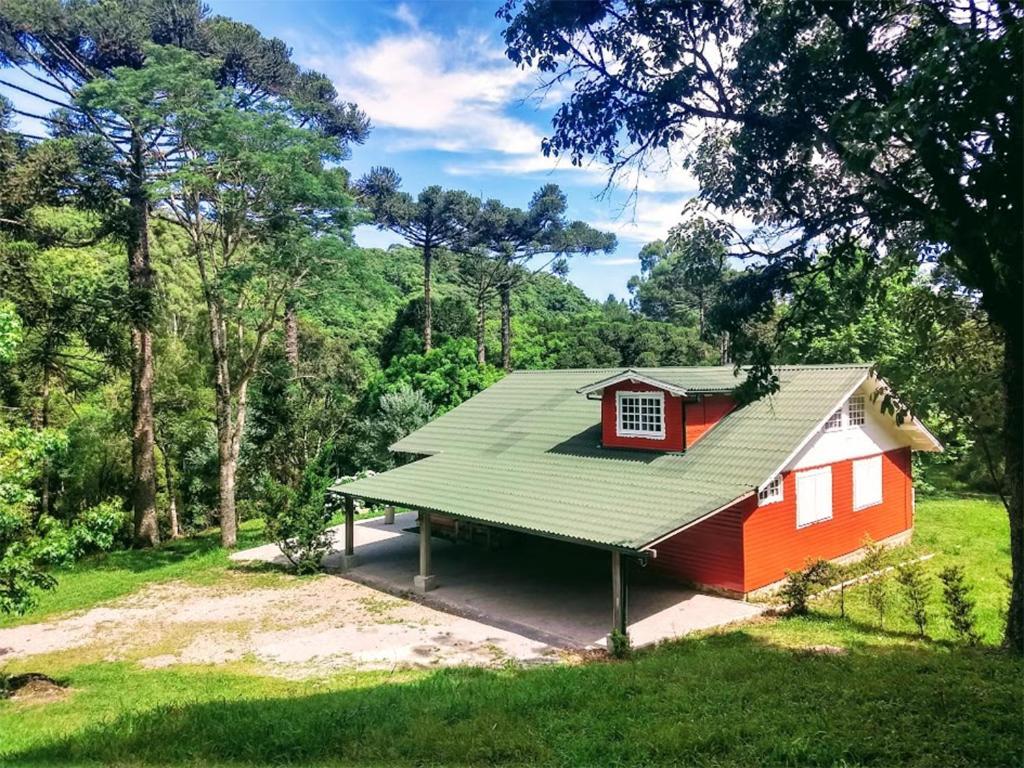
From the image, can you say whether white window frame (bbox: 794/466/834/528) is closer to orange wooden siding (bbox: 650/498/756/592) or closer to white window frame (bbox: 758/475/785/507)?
white window frame (bbox: 758/475/785/507)

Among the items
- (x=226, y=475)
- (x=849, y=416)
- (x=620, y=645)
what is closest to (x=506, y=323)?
(x=226, y=475)

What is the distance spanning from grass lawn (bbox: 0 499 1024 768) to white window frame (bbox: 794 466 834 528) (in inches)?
219

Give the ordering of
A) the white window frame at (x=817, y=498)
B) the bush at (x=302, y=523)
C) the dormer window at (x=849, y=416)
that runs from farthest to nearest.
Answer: the bush at (x=302, y=523), the dormer window at (x=849, y=416), the white window frame at (x=817, y=498)

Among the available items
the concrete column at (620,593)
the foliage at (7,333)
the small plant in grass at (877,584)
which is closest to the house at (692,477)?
the concrete column at (620,593)

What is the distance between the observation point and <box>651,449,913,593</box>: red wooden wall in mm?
15344

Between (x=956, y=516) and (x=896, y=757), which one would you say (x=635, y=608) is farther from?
(x=956, y=516)

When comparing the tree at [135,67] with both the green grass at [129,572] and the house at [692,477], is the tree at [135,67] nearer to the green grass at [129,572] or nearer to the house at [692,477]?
the green grass at [129,572]

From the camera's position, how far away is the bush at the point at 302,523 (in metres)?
18.6

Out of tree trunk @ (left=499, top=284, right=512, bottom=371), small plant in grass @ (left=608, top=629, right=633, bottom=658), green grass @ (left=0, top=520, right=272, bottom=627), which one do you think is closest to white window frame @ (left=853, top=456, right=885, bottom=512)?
small plant in grass @ (left=608, top=629, right=633, bottom=658)

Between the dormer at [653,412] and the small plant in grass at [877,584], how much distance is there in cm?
465

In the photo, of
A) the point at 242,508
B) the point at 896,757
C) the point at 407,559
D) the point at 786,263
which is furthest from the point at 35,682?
the point at 242,508

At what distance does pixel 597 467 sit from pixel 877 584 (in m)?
6.58

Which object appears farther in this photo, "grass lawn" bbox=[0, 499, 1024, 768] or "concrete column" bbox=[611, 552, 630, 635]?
"concrete column" bbox=[611, 552, 630, 635]

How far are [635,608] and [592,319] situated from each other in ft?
140
